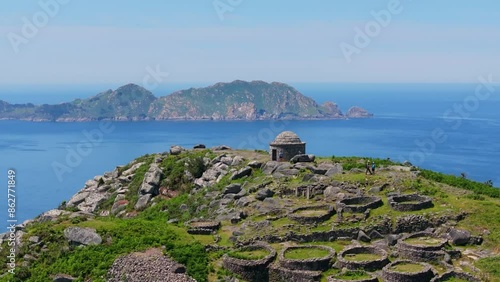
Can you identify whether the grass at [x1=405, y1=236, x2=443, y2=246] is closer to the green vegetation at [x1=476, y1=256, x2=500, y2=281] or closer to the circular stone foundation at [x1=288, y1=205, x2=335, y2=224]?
the green vegetation at [x1=476, y1=256, x2=500, y2=281]

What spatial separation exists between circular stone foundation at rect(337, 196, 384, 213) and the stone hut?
492 inches

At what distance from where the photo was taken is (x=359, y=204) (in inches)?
1512

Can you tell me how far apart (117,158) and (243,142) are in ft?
138

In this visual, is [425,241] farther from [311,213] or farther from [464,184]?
[464,184]

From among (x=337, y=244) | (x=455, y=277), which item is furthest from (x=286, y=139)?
(x=455, y=277)

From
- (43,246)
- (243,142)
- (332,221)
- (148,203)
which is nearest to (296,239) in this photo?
(332,221)

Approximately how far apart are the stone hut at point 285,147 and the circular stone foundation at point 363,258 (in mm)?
18453

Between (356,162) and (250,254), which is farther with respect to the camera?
(356,162)

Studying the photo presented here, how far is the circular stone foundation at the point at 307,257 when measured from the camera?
30750 mm

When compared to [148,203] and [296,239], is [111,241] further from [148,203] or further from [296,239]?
[148,203]

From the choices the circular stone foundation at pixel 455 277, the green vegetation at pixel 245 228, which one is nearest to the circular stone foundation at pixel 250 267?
the green vegetation at pixel 245 228

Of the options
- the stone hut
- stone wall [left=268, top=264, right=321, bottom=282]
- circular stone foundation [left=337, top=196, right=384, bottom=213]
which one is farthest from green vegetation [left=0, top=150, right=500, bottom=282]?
the stone hut

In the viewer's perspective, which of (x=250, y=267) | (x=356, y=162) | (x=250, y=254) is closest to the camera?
(x=250, y=267)

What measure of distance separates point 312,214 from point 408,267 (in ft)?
25.5
